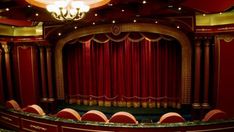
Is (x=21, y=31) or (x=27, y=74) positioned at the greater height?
(x=21, y=31)

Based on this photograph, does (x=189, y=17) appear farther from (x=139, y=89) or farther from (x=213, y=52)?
(x=139, y=89)

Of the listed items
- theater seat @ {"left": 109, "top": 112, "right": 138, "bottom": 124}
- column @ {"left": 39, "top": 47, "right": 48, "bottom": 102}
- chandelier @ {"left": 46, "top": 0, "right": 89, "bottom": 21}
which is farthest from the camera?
column @ {"left": 39, "top": 47, "right": 48, "bottom": 102}

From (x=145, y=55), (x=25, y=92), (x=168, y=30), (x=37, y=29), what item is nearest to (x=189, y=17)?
(x=168, y=30)

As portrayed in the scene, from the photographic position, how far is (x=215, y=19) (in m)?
6.55

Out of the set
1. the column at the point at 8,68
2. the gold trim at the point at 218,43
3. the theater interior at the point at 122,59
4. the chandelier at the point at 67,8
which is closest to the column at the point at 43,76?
the theater interior at the point at 122,59

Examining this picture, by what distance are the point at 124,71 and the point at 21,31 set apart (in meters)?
3.94

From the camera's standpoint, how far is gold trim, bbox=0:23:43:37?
8.30 m

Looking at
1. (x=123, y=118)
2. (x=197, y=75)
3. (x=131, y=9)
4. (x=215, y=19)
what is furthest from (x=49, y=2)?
(x=197, y=75)

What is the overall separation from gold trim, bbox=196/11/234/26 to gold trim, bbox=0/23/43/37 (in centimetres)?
516

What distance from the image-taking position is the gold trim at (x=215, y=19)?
633 cm

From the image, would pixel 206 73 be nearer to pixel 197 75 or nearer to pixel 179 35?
pixel 197 75

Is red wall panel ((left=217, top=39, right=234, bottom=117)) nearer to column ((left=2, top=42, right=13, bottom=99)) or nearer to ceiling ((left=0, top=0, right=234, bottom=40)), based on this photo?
ceiling ((left=0, top=0, right=234, bottom=40))

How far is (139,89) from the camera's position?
8250 mm

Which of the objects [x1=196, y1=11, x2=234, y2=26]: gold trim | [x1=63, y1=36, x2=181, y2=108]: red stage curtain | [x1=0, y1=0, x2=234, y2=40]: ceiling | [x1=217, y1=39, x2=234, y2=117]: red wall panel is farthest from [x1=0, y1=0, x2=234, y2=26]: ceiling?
[x1=63, y1=36, x2=181, y2=108]: red stage curtain
